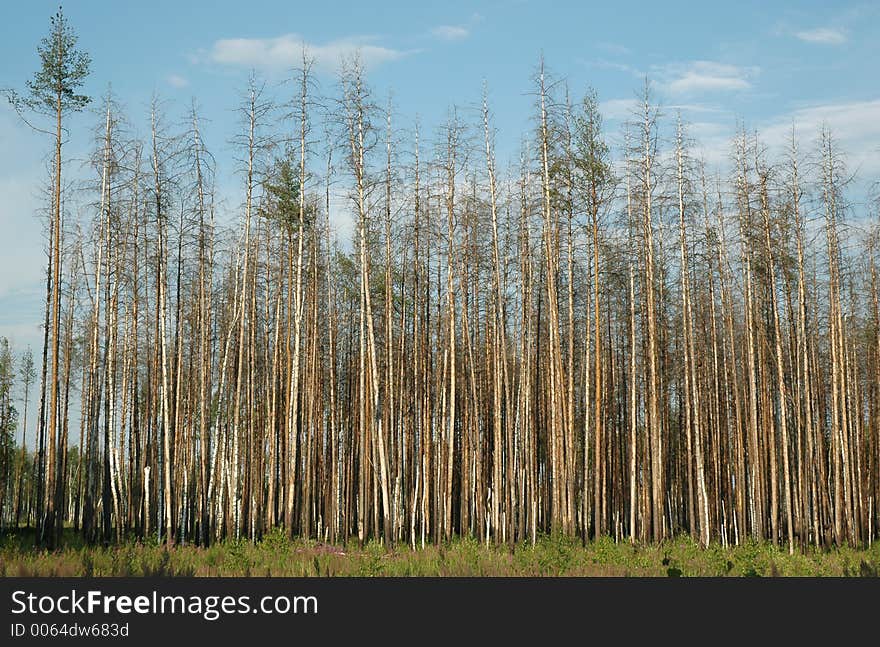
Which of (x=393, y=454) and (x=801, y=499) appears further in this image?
(x=801, y=499)

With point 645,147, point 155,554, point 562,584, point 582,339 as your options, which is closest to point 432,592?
point 562,584

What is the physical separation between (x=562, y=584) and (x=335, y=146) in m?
10.9

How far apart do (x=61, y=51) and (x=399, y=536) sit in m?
10.9

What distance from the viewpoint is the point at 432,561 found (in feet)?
40.5

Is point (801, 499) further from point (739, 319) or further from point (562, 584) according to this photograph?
point (562, 584)

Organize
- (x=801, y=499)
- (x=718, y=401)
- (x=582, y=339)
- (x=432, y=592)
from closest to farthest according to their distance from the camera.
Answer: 1. (x=432, y=592)
2. (x=801, y=499)
3. (x=718, y=401)
4. (x=582, y=339)

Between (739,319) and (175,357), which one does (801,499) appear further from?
(175,357)

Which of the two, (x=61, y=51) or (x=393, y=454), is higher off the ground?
(x=61, y=51)

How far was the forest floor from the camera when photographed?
10.3 meters

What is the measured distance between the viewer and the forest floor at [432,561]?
33.7ft

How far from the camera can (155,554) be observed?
1264 centimetres

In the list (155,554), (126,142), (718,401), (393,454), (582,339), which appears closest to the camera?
(155,554)

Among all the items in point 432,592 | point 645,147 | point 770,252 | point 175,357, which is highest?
point 645,147

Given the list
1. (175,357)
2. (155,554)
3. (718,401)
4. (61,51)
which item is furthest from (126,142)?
(718,401)
